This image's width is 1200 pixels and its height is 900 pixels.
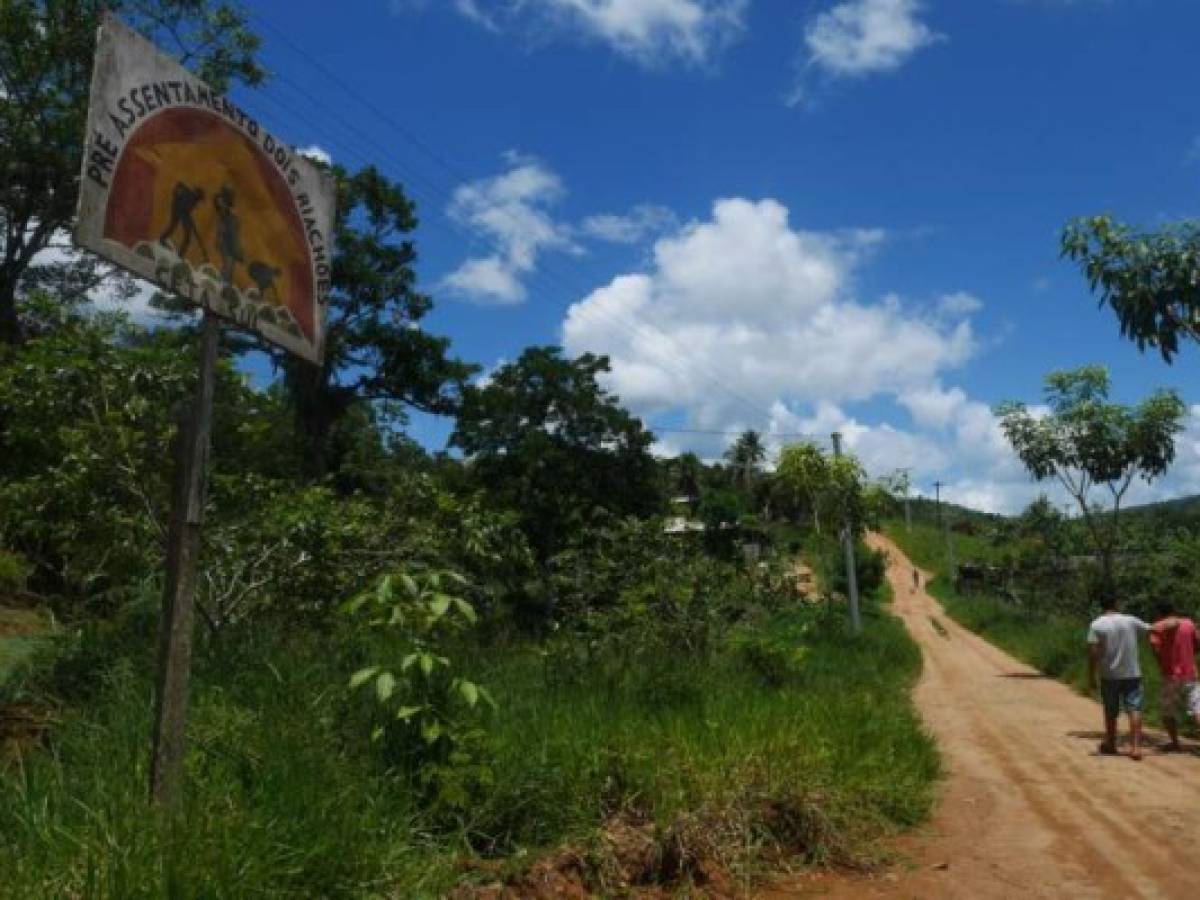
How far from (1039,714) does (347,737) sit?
11.5 m

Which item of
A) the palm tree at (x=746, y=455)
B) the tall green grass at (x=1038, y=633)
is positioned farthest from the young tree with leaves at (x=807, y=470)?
the palm tree at (x=746, y=455)

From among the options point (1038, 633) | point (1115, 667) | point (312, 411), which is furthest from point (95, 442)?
point (312, 411)

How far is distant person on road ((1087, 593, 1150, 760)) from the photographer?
1072 centimetres

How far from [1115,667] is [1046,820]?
412 cm

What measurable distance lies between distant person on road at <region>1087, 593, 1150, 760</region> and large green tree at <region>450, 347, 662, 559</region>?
69.3 feet

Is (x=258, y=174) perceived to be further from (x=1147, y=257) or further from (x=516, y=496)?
(x=516, y=496)

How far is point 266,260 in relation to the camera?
13.4 feet

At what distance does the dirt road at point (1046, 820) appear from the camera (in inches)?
233

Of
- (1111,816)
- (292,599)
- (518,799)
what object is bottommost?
(1111,816)

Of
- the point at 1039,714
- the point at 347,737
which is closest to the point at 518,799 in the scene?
the point at 347,737

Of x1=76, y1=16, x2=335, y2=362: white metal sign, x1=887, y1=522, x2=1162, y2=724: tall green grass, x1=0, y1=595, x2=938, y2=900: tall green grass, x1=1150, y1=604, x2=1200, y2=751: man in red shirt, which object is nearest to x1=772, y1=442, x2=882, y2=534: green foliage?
x1=887, y1=522, x2=1162, y2=724: tall green grass

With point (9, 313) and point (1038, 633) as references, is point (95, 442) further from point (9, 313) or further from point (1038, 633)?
point (1038, 633)

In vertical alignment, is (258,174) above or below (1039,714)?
above

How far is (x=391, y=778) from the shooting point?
5.06 m
